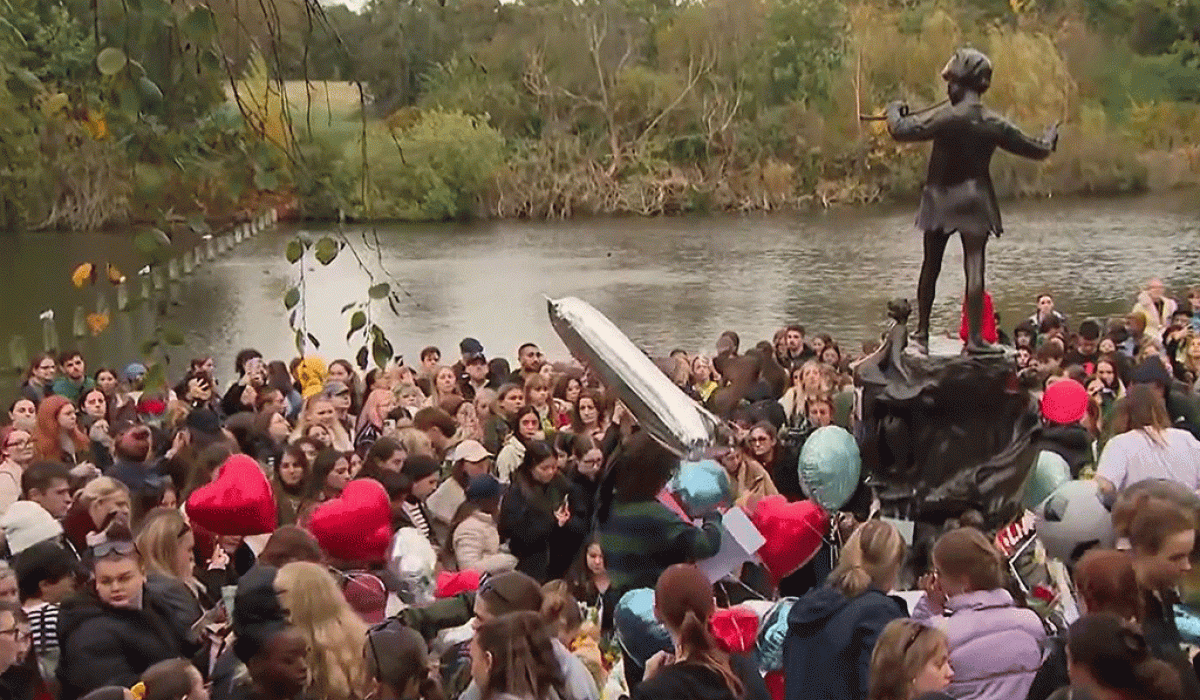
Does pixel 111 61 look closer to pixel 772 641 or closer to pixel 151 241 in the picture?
pixel 151 241

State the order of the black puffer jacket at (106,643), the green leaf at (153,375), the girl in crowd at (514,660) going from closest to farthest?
the green leaf at (153,375) → the girl in crowd at (514,660) → the black puffer jacket at (106,643)

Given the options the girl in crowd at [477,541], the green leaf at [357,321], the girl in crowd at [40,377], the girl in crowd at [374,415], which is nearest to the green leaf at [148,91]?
the green leaf at [357,321]

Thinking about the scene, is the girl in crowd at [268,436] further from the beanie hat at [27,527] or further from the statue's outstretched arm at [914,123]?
the statue's outstretched arm at [914,123]

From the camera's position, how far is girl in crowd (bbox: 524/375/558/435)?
855 centimetres

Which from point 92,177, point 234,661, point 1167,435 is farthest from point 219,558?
point 92,177

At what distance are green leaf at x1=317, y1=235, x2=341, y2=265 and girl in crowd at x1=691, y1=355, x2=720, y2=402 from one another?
289 inches

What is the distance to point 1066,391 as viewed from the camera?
7.45 metres

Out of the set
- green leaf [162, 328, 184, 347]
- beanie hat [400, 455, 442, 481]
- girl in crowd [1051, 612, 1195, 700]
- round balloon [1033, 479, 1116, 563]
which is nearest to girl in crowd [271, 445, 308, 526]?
beanie hat [400, 455, 442, 481]

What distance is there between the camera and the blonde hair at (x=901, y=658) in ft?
11.0

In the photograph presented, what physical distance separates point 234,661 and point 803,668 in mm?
1456

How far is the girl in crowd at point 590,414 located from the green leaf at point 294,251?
5.34 metres

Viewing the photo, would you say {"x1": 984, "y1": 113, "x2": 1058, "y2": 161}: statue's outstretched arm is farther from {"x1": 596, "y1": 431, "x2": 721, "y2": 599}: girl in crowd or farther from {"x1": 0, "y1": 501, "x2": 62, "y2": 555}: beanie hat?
{"x1": 0, "y1": 501, "x2": 62, "y2": 555}: beanie hat

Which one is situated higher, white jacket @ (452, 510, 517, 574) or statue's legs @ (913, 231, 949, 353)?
statue's legs @ (913, 231, 949, 353)

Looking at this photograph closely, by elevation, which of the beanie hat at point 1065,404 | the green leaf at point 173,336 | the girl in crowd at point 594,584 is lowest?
the girl in crowd at point 594,584
